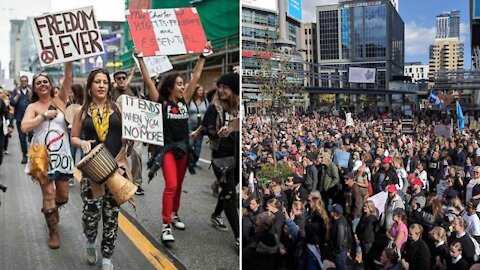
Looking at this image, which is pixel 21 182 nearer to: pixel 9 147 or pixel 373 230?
pixel 9 147

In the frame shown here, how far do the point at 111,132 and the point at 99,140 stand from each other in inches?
2.9

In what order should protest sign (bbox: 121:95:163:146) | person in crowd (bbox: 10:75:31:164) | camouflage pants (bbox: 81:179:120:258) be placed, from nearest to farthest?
protest sign (bbox: 121:95:163:146)
camouflage pants (bbox: 81:179:120:258)
person in crowd (bbox: 10:75:31:164)

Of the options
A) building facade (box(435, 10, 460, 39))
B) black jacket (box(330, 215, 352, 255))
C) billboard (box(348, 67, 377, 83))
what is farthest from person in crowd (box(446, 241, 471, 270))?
building facade (box(435, 10, 460, 39))

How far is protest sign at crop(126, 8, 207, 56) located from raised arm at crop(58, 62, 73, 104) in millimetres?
357

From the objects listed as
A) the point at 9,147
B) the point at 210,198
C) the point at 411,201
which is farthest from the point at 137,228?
the point at 9,147

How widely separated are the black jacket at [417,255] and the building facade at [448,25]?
0.98m

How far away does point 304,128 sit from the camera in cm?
290

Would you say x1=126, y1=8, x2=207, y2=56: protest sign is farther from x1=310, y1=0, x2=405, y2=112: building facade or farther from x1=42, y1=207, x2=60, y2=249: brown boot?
x1=42, y1=207, x2=60, y2=249: brown boot

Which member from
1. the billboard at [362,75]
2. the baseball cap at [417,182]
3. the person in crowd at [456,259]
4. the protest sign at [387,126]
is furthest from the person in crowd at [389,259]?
the billboard at [362,75]

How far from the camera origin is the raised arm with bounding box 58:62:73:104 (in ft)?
9.92

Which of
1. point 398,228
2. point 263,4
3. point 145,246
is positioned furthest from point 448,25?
point 145,246

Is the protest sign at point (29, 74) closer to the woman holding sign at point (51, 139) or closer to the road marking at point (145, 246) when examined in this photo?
the woman holding sign at point (51, 139)

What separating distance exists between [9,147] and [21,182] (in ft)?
6.08

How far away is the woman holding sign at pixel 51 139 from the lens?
10.3 ft
